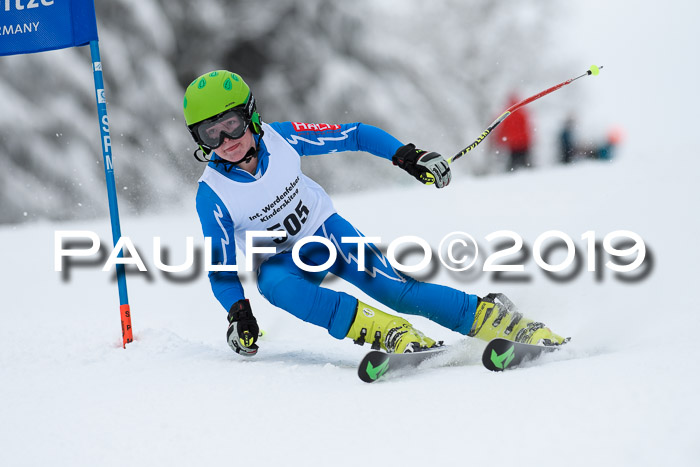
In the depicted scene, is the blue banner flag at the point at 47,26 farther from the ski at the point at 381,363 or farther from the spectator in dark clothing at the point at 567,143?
the spectator in dark clothing at the point at 567,143

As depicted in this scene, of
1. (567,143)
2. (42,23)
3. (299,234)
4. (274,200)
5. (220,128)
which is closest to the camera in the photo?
(220,128)

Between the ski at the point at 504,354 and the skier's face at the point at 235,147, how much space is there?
1.34 metres

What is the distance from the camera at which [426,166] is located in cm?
296

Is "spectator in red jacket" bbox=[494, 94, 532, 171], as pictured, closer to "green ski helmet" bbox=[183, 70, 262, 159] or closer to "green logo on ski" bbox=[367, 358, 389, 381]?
"green ski helmet" bbox=[183, 70, 262, 159]

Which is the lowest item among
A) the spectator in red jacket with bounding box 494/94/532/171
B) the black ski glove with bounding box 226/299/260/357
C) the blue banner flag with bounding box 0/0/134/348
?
the black ski glove with bounding box 226/299/260/357

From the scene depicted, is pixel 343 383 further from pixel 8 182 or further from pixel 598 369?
pixel 8 182

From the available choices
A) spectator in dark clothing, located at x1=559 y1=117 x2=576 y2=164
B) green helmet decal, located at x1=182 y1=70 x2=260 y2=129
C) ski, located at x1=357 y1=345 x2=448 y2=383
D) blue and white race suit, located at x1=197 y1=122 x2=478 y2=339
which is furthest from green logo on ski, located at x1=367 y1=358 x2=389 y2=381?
spectator in dark clothing, located at x1=559 y1=117 x2=576 y2=164

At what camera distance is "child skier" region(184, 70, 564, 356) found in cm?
285

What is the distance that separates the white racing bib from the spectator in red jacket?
8027 millimetres

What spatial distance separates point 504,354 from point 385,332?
1.72 ft

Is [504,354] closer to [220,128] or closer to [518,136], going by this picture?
[220,128]

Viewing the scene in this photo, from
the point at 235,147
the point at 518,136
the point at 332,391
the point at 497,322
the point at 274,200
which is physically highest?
the point at 518,136

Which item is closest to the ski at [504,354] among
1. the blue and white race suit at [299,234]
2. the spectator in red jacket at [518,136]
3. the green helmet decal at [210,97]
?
the blue and white race suit at [299,234]

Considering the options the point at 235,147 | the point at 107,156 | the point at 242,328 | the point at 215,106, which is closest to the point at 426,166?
the point at 235,147
